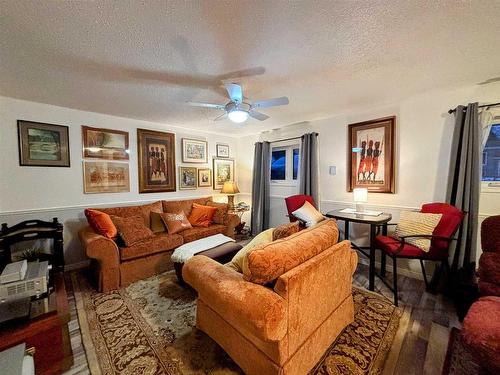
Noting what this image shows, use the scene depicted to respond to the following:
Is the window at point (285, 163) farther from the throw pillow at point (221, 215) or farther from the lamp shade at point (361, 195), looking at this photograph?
the lamp shade at point (361, 195)

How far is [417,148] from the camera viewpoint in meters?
2.78

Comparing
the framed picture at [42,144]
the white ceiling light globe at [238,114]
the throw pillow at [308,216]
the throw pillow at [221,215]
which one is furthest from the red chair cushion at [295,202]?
the framed picture at [42,144]

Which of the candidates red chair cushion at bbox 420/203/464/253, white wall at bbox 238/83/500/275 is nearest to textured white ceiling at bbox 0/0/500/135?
white wall at bbox 238/83/500/275

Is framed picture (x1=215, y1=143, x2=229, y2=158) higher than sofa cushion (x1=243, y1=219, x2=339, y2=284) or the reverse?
higher

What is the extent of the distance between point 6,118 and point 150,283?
280 centimetres

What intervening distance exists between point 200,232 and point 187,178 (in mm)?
1437

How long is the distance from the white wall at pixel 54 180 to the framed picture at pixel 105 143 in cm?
8

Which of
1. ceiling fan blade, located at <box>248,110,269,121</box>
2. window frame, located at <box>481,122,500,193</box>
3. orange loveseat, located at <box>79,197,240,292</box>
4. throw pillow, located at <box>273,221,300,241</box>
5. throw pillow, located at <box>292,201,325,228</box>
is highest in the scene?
ceiling fan blade, located at <box>248,110,269,121</box>

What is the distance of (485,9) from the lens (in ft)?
4.26

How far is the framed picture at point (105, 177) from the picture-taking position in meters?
3.22

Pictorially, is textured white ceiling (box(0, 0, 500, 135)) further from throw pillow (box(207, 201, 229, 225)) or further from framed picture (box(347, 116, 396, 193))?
throw pillow (box(207, 201, 229, 225))

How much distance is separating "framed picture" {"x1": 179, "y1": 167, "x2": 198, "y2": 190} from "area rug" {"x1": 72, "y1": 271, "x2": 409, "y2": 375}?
90.1 inches

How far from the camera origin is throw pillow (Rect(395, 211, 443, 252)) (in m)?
2.29

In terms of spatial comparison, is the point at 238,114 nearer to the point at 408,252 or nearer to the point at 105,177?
the point at 408,252
